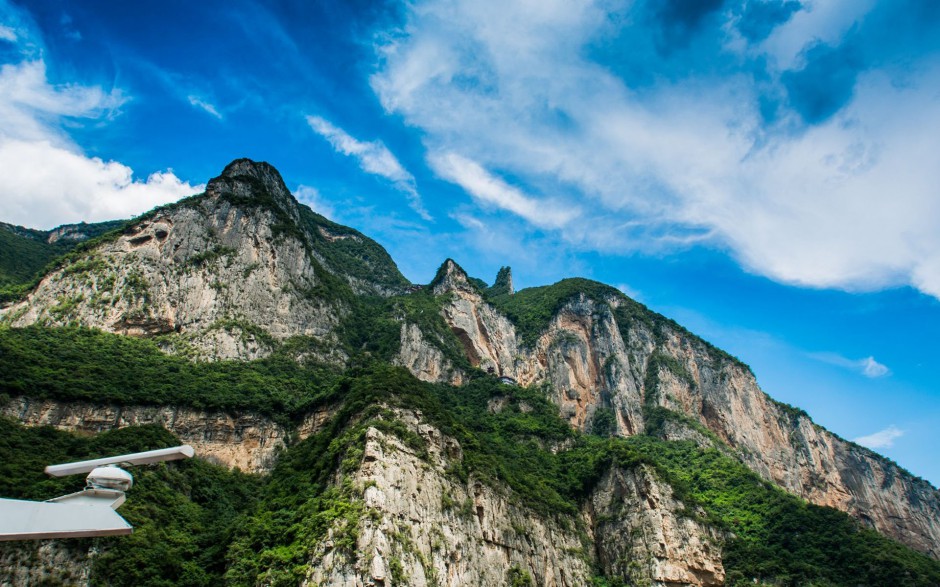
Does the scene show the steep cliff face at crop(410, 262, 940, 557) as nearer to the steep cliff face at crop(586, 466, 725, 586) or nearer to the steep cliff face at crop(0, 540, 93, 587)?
the steep cliff face at crop(586, 466, 725, 586)

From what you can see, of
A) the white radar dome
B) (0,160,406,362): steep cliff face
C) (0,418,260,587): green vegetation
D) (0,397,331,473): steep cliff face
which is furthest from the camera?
(0,160,406,362): steep cliff face

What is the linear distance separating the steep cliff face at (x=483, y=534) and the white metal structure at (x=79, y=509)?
18.2 meters

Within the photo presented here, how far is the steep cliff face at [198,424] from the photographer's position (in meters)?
45.6

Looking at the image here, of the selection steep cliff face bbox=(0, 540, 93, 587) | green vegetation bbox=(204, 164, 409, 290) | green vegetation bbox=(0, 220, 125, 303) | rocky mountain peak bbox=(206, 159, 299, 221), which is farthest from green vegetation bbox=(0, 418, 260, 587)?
rocky mountain peak bbox=(206, 159, 299, 221)

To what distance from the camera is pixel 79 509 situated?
16047mm

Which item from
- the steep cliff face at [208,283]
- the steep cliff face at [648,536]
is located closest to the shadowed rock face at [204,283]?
the steep cliff face at [208,283]

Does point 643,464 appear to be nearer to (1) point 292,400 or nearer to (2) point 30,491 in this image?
(1) point 292,400

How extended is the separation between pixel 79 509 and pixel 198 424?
39079 millimetres

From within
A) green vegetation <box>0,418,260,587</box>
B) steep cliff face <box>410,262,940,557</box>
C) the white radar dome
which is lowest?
green vegetation <box>0,418,260,587</box>

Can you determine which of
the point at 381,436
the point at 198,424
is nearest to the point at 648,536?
the point at 381,436

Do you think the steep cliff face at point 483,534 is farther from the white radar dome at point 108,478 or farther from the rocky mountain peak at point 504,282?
the rocky mountain peak at point 504,282

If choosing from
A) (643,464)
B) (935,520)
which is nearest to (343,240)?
(643,464)

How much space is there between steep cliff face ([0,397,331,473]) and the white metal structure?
117ft

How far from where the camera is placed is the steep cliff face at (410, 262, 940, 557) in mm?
97750
